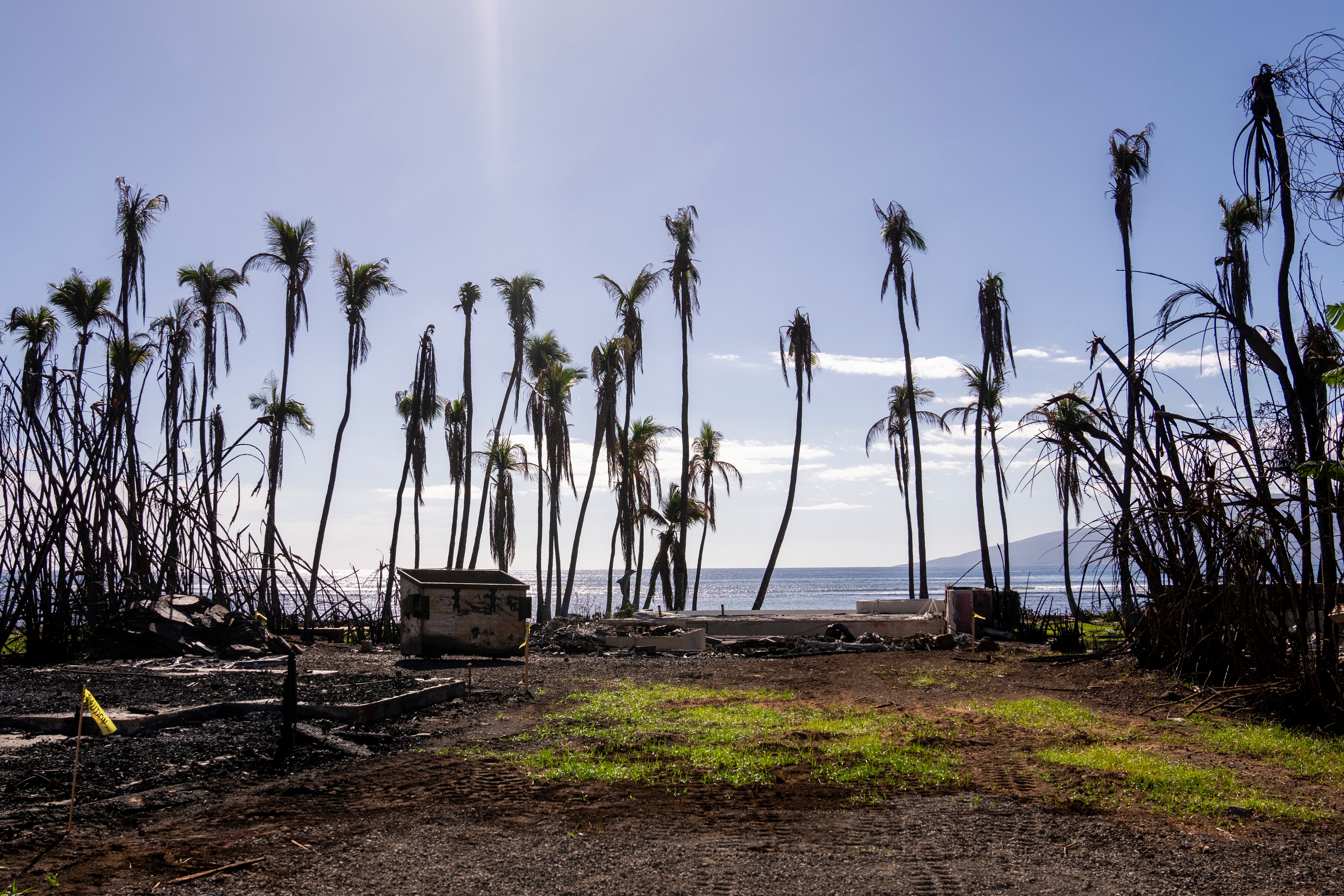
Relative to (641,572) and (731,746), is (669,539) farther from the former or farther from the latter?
(731,746)

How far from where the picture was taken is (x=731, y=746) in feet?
27.8

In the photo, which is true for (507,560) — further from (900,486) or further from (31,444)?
(31,444)

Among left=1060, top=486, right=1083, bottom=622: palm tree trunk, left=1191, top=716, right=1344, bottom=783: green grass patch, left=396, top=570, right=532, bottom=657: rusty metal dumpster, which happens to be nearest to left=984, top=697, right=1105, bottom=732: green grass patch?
left=1191, top=716, right=1344, bottom=783: green grass patch

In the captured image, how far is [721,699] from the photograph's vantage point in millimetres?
12211

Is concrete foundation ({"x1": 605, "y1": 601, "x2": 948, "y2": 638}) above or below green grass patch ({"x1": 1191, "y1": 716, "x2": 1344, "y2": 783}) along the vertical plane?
below

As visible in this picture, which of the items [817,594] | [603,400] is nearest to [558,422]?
[603,400]

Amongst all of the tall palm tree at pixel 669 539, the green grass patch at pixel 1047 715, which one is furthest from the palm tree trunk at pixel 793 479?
the green grass patch at pixel 1047 715

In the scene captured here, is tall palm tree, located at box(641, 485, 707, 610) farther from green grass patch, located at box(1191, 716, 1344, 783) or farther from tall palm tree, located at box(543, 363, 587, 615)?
green grass patch, located at box(1191, 716, 1344, 783)

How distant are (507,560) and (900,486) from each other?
1836cm

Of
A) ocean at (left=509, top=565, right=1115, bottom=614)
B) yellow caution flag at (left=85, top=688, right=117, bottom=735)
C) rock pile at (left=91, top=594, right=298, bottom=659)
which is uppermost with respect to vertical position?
yellow caution flag at (left=85, top=688, right=117, bottom=735)

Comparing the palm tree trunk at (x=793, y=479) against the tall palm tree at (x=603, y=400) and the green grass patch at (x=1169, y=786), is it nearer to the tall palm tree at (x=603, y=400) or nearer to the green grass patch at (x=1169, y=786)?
the tall palm tree at (x=603, y=400)

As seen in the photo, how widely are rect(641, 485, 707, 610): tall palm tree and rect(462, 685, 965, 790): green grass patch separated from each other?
25.2 metres

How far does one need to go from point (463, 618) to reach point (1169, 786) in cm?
1423

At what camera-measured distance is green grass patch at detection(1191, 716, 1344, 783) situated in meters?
7.09
